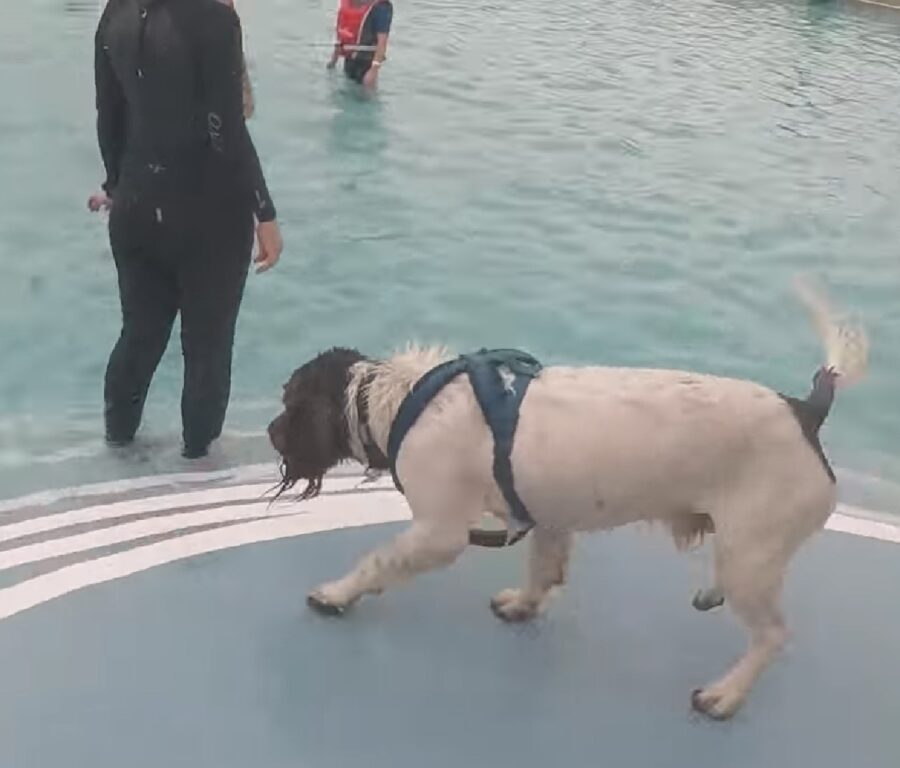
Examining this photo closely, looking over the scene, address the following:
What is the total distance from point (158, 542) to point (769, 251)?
4640 millimetres

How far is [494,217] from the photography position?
306 inches

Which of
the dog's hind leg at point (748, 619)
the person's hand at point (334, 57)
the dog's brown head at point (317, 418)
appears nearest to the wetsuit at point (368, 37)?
the person's hand at point (334, 57)

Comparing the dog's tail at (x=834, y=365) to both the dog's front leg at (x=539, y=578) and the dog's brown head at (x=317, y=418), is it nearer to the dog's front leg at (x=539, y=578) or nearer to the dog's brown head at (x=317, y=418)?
the dog's front leg at (x=539, y=578)

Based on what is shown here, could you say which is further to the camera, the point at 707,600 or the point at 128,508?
the point at 128,508

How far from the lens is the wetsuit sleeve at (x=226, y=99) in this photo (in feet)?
12.4

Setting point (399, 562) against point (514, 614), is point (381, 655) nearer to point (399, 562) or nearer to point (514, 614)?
point (399, 562)

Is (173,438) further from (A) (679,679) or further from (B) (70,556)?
(A) (679,679)

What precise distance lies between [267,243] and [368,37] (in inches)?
258

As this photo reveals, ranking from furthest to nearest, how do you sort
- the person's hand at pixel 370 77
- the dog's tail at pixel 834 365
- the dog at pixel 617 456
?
the person's hand at pixel 370 77 < the dog's tail at pixel 834 365 < the dog at pixel 617 456

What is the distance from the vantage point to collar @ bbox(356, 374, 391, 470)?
11.1ft

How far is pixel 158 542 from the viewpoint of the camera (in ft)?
13.2

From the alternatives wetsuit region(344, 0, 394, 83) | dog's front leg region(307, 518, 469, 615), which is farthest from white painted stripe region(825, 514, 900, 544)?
wetsuit region(344, 0, 394, 83)

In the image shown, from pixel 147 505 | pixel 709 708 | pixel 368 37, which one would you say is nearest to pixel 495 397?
pixel 709 708

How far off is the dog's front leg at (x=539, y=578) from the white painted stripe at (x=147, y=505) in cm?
89
